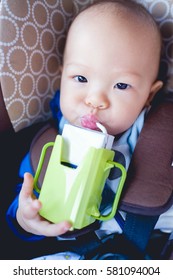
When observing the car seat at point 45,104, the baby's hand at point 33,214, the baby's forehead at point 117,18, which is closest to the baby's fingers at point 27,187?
the baby's hand at point 33,214

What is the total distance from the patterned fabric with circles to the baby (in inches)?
3.1

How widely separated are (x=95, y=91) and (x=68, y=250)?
1.43ft

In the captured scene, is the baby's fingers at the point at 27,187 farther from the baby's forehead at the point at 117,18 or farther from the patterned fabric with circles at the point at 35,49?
the baby's forehead at the point at 117,18

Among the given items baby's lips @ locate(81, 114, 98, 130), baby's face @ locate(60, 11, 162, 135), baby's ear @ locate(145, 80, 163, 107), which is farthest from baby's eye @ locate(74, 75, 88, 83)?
baby's ear @ locate(145, 80, 163, 107)

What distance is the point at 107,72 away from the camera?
34.9 inches

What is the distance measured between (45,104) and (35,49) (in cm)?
18

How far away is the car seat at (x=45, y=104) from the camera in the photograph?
2.86 feet

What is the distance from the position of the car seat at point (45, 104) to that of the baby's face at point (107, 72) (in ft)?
0.28

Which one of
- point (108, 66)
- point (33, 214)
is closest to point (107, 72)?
point (108, 66)

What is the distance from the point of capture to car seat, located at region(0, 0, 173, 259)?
0.87 metres

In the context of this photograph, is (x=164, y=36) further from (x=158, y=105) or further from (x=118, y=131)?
(x=118, y=131)

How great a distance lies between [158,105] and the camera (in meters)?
1.00

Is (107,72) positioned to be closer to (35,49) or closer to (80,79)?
(80,79)

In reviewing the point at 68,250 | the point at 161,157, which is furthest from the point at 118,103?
the point at 68,250
